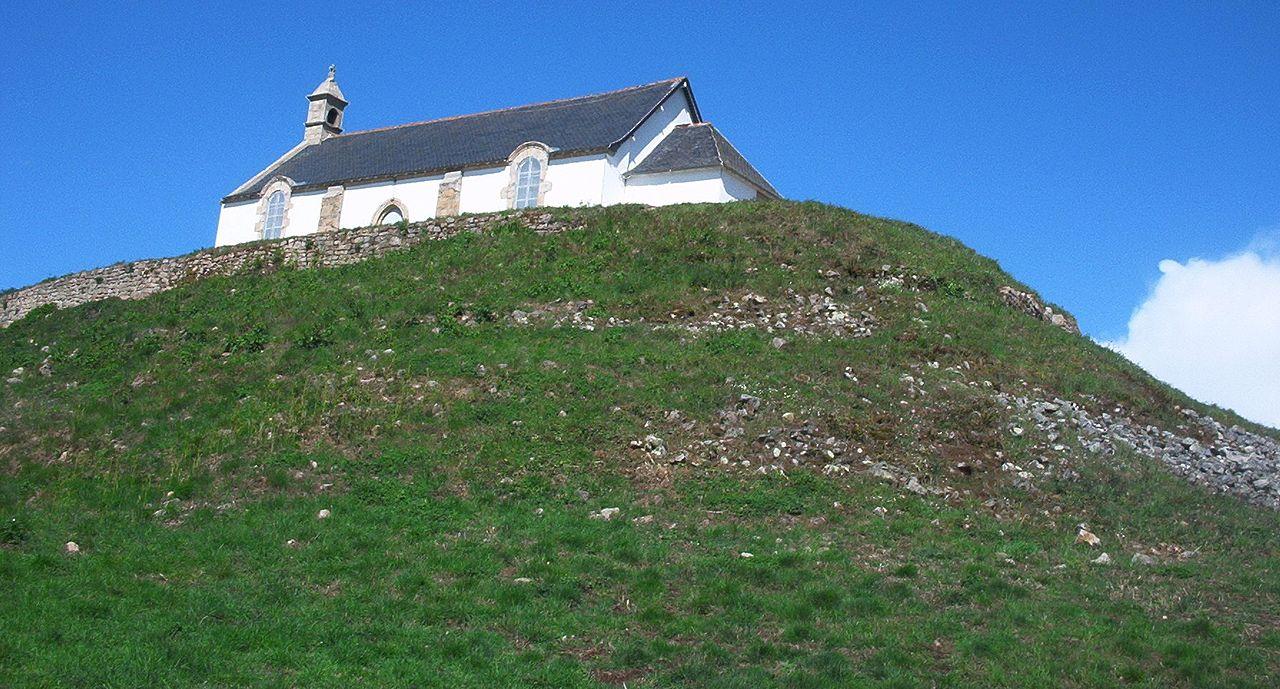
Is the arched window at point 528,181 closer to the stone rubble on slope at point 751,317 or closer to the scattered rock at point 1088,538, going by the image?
the stone rubble on slope at point 751,317

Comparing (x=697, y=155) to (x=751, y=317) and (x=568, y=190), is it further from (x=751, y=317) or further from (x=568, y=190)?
(x=751, y=317)

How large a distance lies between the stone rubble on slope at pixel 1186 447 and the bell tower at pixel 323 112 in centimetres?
3007

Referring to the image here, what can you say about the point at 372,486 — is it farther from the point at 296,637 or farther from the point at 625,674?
the point at 625,674

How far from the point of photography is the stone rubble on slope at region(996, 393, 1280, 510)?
16672 millimetres

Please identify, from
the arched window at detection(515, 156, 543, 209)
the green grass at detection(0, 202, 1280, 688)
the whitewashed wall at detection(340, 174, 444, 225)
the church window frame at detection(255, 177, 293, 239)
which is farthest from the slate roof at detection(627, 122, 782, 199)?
the church window frame at detection(255, 177, 293, 239)

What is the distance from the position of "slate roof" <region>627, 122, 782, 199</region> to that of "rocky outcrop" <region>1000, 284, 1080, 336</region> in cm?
875

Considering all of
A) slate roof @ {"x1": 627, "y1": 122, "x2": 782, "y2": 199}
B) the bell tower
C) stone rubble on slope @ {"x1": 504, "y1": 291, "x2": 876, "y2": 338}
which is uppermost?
the bell tower

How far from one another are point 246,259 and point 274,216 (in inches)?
306

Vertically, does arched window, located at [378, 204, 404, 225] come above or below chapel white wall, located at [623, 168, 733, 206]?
below

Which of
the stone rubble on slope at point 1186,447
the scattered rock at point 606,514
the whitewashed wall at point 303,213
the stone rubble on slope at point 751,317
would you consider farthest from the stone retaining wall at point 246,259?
the stone rubble on slope at point 1186,447

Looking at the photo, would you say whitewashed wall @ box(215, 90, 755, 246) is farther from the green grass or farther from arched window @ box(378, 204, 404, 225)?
the green grass

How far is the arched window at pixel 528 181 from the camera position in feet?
102

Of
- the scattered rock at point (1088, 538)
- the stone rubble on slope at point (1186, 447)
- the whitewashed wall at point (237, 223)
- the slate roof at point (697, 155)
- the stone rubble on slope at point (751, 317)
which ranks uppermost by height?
the slate roof at point (697, 155)

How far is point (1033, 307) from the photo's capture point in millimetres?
23828
